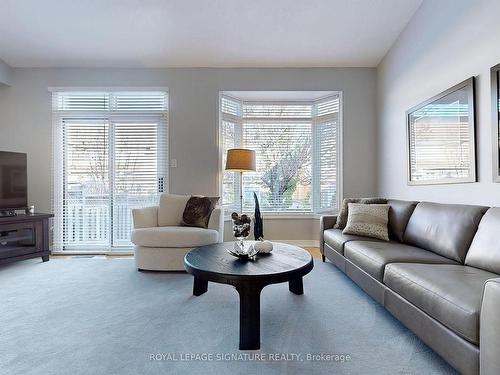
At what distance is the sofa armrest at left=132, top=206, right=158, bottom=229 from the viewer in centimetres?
348

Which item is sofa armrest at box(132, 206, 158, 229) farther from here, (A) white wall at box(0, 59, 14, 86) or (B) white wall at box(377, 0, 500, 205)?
(B) white wall at box(377, 0, 500, 205)

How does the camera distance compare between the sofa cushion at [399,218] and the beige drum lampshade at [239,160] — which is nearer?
the sofa cushion at [399,218]

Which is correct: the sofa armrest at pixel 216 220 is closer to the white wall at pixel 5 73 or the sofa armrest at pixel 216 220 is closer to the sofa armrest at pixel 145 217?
the sofa armrest at pixel 145 217

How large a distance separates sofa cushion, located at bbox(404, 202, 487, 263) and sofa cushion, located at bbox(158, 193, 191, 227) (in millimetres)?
2508

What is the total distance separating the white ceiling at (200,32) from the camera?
329 centimetres

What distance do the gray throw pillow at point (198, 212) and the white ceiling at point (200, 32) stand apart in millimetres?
2085

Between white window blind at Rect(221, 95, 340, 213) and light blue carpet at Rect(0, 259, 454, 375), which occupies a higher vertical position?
white window blind at Rect(221, 95, 340, 213)

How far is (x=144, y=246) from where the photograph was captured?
128 inches

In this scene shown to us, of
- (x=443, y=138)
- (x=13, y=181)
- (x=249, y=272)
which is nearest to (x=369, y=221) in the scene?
(x=443, y=138)

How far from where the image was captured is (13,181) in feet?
12.6

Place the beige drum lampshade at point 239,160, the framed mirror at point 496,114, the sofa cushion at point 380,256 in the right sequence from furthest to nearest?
the beige drum lampshade at point 239,160 < the framed mirror at point 496,114 < the sofa cushion at point 380,256

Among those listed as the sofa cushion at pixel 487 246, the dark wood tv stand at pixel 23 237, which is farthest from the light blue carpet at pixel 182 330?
the dark wood tv stand at pixel 23 237

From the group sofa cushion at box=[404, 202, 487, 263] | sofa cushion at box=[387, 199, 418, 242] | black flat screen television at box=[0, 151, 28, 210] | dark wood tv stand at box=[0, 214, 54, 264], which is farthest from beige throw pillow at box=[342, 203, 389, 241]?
black flat screen television at box=[0, 151, 28, 210]

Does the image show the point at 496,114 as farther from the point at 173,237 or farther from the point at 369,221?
the point at 173,237
